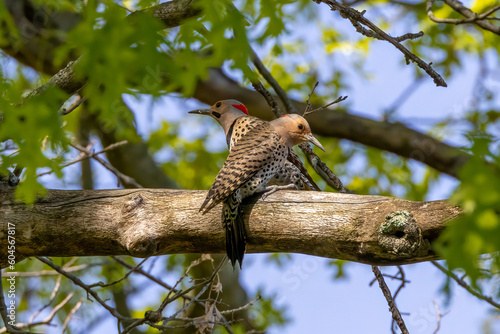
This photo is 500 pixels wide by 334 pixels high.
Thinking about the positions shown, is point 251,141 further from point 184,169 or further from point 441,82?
point 184,169

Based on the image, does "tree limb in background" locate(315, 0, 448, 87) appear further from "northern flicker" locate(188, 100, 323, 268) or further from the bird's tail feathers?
the bird's tail feathers

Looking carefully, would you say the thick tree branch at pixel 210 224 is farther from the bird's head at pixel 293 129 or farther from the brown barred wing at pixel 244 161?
the bird's head at pixel 293 129

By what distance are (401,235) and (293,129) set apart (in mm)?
1342

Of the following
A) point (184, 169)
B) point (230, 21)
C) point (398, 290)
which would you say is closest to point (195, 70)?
point (230, 21)

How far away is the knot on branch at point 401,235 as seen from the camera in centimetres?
274

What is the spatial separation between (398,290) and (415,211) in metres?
0.99

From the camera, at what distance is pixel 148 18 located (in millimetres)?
2125

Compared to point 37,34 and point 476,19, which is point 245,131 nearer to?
point 476,19

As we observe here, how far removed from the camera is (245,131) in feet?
13.4

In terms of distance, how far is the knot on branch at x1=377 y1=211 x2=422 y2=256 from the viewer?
108 inches

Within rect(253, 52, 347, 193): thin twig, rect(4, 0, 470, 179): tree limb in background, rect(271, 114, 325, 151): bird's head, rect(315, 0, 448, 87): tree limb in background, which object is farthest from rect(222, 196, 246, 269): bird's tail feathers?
rect(4, 0, 470, 179): tree limb in background

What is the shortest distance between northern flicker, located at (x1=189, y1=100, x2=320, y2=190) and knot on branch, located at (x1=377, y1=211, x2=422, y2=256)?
1.08m

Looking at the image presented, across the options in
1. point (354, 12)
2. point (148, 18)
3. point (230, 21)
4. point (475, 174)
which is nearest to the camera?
point (475, 174)

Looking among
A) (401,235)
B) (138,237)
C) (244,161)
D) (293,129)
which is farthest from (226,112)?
(401,235)
